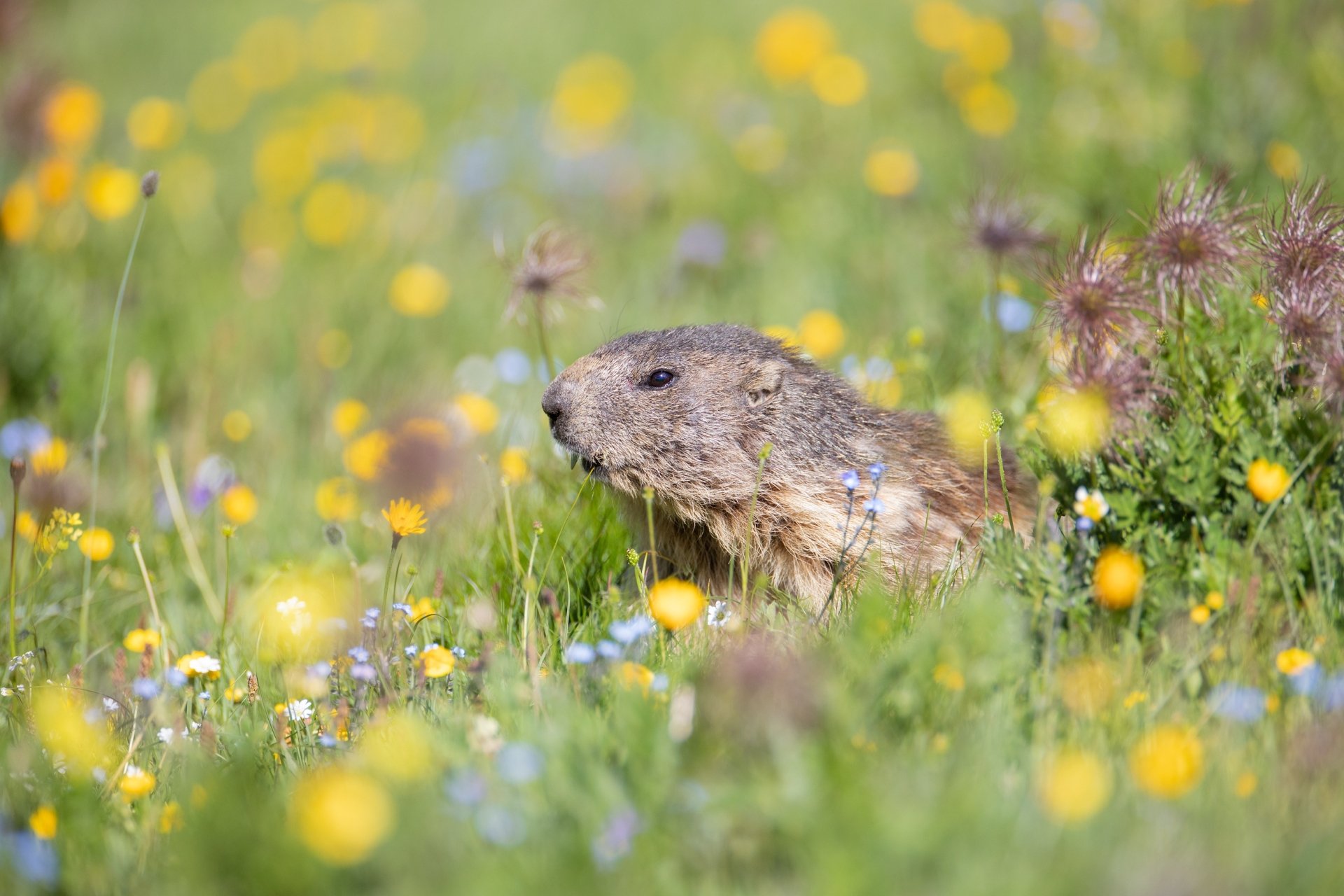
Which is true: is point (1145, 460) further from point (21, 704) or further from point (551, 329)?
point (551, 329)

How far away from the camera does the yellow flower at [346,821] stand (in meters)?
2.04

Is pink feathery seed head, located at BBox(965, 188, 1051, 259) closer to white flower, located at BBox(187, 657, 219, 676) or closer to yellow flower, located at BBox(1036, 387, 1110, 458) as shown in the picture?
yellow flower, located at BBox(1036, 387, 1110, 458)

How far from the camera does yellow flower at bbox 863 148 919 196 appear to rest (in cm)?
700

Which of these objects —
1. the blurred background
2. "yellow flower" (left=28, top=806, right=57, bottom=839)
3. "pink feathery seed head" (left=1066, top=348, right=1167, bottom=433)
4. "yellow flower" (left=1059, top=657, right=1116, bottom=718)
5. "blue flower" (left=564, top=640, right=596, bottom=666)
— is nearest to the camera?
"yellow flower" (left=28, top=806, right=57, bottom=839)

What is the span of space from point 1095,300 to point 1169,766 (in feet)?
5.44

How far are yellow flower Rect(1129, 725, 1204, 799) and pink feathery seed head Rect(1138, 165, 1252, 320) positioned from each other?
4.94 ft

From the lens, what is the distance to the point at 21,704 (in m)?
3.32

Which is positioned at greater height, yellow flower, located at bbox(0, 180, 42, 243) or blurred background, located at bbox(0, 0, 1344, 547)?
blurred background, located at bbox(0, 0, 1344, 547)

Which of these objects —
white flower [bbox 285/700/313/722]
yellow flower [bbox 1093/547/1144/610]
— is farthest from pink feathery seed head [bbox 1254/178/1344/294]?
white flower [bbox 285/700/313/722]

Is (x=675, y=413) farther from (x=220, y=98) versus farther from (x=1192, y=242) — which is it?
(x=220, y=98)

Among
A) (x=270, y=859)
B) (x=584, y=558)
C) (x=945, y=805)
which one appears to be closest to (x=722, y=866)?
(x=945, y=805)

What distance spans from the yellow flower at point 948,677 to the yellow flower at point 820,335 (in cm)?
311

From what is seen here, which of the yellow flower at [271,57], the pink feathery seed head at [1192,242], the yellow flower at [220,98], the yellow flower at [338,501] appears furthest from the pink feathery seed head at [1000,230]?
the yellow flower at [220,98]

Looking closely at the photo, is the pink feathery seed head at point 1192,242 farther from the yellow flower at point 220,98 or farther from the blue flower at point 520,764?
the yellow flower at point 220,98
